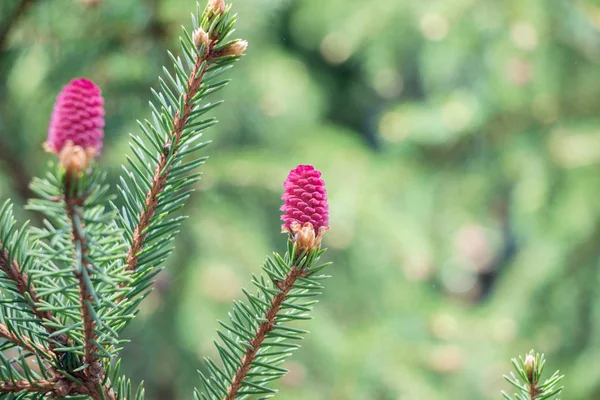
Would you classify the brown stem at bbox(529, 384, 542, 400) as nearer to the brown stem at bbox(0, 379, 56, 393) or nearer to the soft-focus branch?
the brown stem at bbox(0, 379, 56, 393)

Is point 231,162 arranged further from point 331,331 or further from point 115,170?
point 331,331

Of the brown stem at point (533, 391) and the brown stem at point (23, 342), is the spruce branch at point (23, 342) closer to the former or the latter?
the brown stem at point (23, 342)

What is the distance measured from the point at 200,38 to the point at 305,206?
3.3 inches

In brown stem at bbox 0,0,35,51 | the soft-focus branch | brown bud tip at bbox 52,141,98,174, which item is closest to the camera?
brown bud tip at bbox 52,141,98,174

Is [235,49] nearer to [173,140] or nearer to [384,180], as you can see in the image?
[173,140]

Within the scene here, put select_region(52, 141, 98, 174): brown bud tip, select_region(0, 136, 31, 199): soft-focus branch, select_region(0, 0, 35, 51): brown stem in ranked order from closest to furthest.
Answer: select_region(52, 141, 98, 174): brown bud tip → select_region(0, 0, 35, 51): brown stem → select_region(0, 136, 31, 199): soft-focus branch

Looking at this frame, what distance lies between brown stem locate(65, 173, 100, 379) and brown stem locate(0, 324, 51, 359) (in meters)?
0.02

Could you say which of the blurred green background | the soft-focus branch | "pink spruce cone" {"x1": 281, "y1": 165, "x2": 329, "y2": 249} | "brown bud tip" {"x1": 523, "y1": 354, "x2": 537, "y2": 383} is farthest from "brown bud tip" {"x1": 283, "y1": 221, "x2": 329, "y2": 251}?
the soft-focus branch

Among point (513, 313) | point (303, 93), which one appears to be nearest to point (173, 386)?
point (513, 313)

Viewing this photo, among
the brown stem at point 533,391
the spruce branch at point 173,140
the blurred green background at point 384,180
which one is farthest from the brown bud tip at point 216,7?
the blurred green background at point 384,180

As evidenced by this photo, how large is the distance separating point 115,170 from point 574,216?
0.88 metres

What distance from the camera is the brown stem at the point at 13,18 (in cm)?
71

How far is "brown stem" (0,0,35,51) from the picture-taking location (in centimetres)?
71

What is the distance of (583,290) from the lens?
1.44 metres
